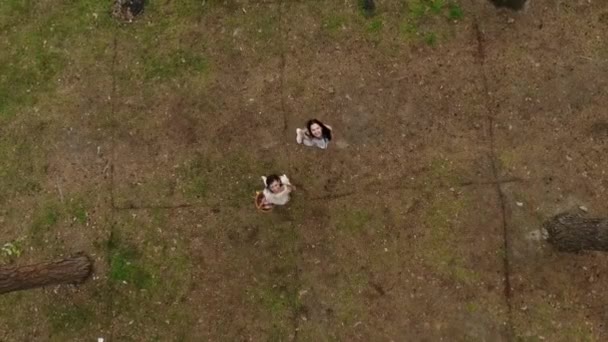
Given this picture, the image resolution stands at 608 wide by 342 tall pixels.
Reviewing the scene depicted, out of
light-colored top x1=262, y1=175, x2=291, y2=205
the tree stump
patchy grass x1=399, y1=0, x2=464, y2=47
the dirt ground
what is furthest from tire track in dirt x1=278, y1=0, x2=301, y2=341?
the tree stump

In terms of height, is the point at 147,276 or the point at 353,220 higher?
the point at 353,220

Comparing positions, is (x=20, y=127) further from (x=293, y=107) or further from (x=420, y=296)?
(x=420, y=296)

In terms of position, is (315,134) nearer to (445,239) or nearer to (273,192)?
(273,192)

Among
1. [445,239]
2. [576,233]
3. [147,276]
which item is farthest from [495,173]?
[147,276]

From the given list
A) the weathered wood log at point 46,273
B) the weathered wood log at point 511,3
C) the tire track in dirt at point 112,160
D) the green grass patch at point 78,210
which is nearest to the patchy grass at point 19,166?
the green grass patch at point 78,210

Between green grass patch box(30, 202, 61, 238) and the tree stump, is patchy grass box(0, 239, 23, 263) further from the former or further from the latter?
the tree stump

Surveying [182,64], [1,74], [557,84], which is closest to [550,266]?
[557,84]
